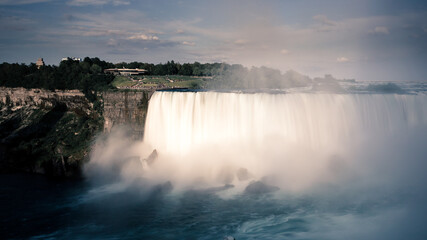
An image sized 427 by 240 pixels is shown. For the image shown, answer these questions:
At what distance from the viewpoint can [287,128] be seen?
3061 cm

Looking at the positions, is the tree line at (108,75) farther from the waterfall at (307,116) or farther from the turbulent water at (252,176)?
the waterfall at (307,116)

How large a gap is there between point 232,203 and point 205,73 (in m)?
38.7

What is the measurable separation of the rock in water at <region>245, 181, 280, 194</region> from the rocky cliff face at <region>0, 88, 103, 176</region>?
1673cm

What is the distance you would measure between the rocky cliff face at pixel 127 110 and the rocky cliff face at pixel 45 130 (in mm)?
1916

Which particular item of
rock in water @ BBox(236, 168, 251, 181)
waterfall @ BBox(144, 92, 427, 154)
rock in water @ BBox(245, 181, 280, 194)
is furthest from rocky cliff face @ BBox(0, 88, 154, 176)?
rock in water @ BBox(245, 181, 280, 194)

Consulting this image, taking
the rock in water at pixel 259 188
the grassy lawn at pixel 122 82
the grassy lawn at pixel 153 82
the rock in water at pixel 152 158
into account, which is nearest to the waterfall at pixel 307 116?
the rock in water at pixel 152 158

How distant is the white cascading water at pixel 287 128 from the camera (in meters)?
30.0

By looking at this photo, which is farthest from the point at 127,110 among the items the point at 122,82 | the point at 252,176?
the point at 252,176

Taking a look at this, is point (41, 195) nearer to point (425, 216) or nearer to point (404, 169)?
point (425, 216)

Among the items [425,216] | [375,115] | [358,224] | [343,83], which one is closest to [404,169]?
[375,115]

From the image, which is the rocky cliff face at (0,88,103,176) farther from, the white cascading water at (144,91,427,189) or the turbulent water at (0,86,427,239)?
the white cascading water at (144,91,427,189)

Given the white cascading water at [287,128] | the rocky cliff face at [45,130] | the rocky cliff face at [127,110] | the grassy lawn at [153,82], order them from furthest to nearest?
1. the grassy lawn at [153,82]
2. the rocky cliff face at [127,110]
3. the rocky cliff face at [45,130]
4. the white cascading water at [287,128]

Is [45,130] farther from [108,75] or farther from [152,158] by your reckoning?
[152,158]

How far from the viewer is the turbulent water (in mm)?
20891
